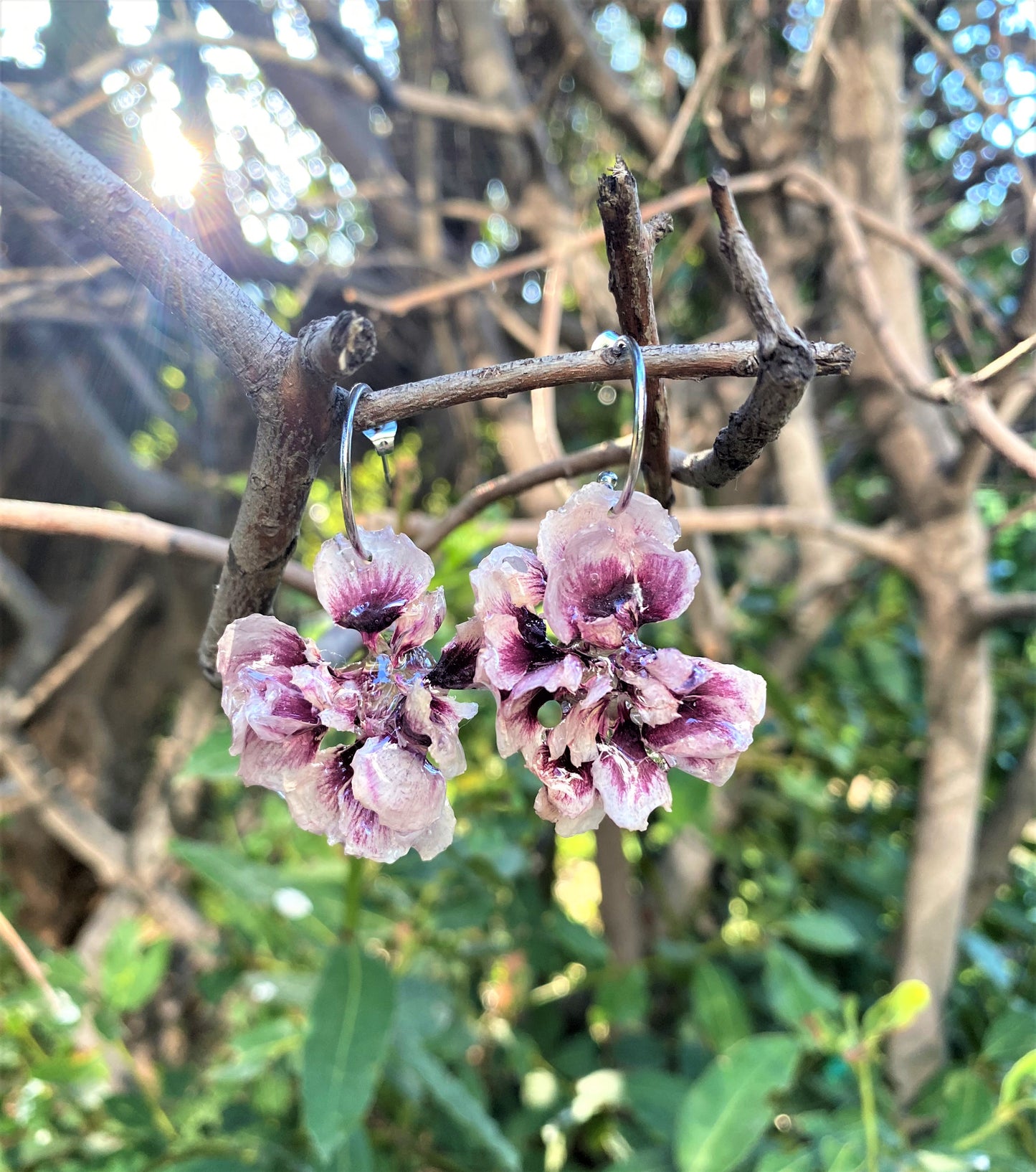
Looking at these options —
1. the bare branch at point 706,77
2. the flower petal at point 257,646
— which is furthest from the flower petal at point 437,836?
the bare branch at point 706,77

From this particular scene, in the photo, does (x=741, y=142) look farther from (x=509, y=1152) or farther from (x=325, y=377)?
(x=509, y=1152)

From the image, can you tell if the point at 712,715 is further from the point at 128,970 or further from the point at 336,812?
the point at 128,970

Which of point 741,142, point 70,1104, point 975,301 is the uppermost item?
point 741,142

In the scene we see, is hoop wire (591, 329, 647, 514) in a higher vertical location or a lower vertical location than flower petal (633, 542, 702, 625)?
higher

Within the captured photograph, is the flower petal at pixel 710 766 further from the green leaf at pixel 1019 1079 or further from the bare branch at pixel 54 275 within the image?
the bare branch at pixel 54 275

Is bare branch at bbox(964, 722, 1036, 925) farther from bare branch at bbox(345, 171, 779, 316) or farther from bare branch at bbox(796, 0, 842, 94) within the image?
bare branch at bbox(796, 0, 842, 94)

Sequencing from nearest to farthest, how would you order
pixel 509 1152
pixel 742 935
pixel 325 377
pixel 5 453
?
pixel 325 377
pixel 509 1152
pixel 742 935
pixel 5 453

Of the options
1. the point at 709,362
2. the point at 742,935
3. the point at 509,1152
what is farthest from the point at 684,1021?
the point at 709,362

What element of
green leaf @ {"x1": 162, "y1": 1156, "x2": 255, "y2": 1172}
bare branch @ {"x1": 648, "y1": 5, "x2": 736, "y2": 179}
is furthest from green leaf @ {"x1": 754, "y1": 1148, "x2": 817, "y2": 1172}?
bare branch @ {"x1": 648, "y1": 5, "x2": 736, "y2": 179}
